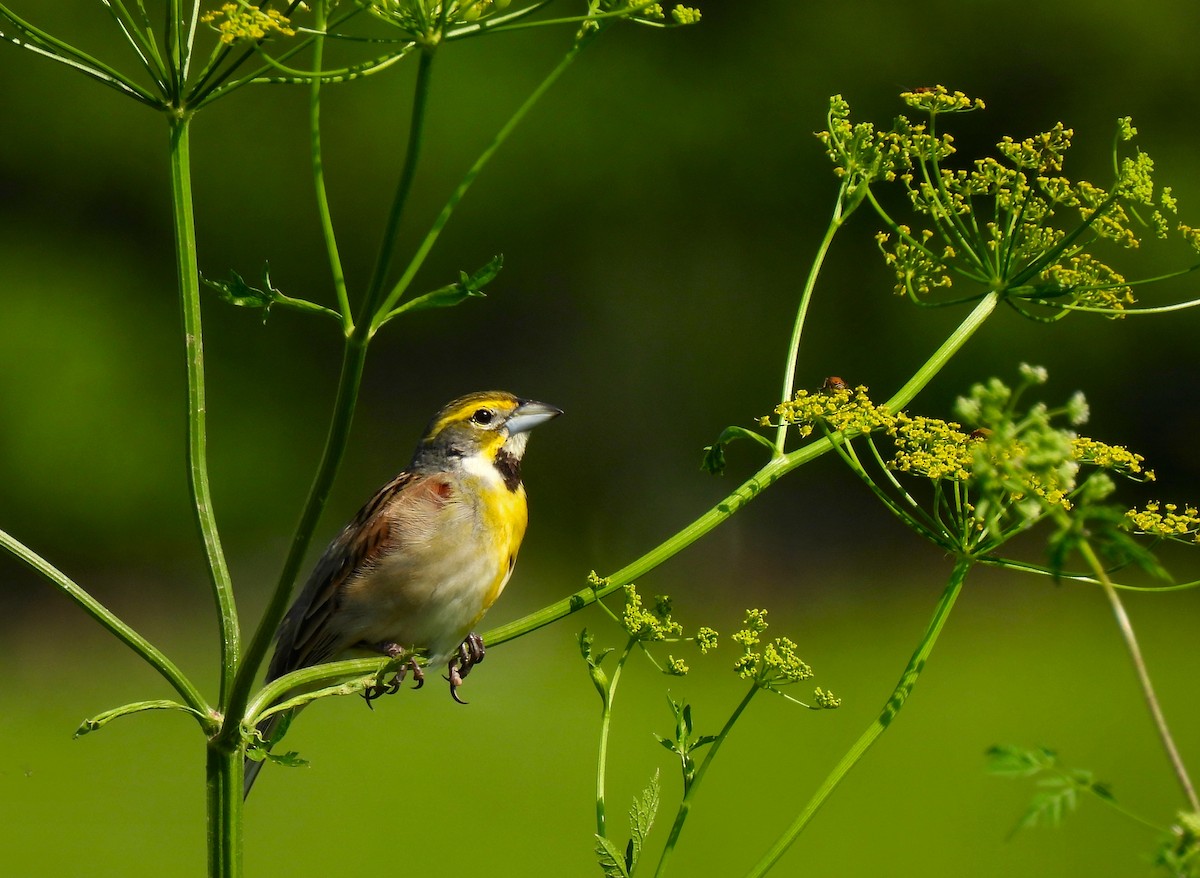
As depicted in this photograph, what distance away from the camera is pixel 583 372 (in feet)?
43.9

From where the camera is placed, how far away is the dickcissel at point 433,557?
3348 millimetres

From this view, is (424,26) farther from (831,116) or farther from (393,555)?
(393,555)

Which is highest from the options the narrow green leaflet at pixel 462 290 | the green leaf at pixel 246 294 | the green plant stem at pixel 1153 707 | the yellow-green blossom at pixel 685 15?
the yellow-green blossom at pixel 685 15

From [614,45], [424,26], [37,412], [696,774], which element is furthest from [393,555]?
A: [614,45]

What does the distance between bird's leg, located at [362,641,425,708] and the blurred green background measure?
254 inches

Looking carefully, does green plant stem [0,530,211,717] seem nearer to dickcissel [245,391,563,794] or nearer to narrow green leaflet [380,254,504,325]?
narrow green leaflet [380,254,504,325]

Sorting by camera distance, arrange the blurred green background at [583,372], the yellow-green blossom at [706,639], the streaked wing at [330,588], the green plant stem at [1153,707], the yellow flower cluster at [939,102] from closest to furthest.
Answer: the green plant stem at [1153,707], the yellow-green blossom at [706,639], the yellow flower cluster at [939,102], the streaked wing at [330,588], the blurred green background at [583,372]

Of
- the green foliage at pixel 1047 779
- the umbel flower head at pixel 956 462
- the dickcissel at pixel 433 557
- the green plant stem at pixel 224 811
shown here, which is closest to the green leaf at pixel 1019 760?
the green foliage at pixel 1047 779

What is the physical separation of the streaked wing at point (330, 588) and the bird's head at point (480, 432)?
0.12 m

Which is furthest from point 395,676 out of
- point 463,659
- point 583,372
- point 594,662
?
point 583,372

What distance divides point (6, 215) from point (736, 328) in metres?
6.16

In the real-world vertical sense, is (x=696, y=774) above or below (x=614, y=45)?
below

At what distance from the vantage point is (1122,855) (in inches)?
332

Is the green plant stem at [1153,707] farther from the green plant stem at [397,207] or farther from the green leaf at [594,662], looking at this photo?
the green leaf at [594,662]
